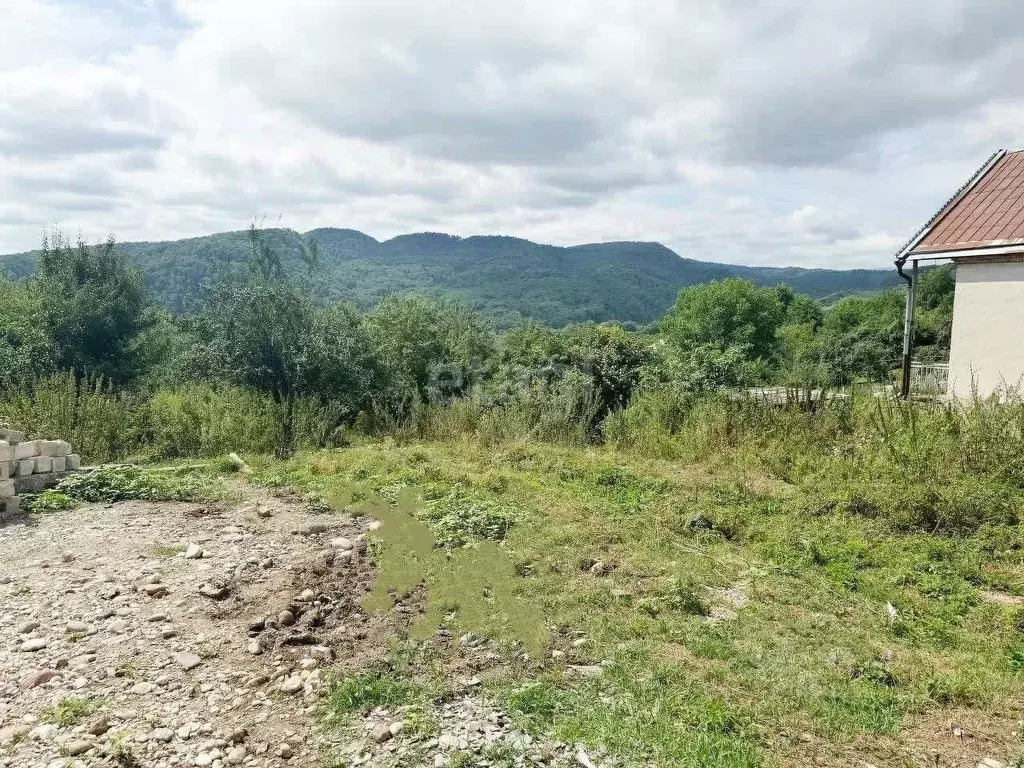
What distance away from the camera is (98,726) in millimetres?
2916

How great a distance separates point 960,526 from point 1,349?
1527 cm

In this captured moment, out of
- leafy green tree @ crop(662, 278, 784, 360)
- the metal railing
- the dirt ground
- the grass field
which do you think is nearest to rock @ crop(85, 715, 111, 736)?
the dirt ground

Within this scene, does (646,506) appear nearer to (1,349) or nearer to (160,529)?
(160,529)

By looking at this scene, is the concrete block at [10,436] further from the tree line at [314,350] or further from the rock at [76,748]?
the rock at [76,748]

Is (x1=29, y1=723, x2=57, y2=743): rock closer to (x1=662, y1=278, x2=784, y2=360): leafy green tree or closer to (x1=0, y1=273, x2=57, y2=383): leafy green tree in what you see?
(x1=0, y1=273, x2=57, y2=383): leafy green tree

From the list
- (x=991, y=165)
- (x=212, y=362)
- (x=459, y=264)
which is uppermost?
(x=459, y=264)

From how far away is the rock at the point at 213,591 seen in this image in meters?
4.24

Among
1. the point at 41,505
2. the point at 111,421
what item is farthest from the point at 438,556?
the point at 111,421

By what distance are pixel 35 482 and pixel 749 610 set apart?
22.3 feet

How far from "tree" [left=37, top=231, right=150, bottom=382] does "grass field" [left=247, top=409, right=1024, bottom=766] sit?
9.97 metres

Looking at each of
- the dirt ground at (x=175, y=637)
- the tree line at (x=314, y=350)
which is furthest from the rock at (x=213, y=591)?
the tree line at (x=314, y=350)

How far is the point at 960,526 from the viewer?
5625mm

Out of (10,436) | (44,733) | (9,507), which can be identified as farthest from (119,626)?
(10,436)

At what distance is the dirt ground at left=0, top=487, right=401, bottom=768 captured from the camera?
2.88 meters
